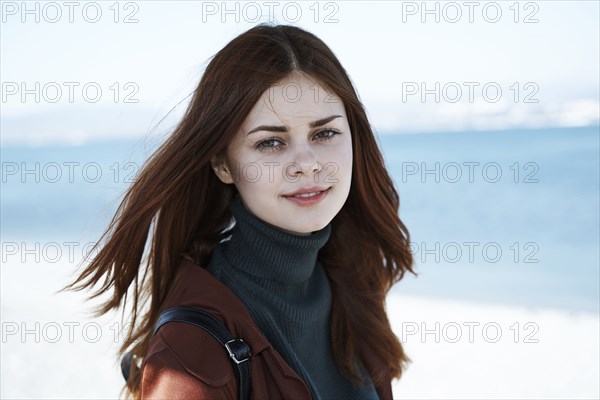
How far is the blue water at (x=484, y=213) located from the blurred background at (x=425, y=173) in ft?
0.12

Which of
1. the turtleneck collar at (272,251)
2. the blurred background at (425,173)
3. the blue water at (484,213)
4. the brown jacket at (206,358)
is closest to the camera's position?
the brown jacket at (206,358)

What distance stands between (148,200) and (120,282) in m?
0.28

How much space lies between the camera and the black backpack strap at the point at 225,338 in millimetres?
1826

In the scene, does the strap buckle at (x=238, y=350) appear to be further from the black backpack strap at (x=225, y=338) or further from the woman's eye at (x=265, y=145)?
the woman's eye at (x=265, y=145)

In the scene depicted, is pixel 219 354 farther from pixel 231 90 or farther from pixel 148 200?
pixel 231 90

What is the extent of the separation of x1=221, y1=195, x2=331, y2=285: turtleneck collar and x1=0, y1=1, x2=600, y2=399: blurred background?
41cm

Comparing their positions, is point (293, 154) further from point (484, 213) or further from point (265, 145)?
point (484, 213)

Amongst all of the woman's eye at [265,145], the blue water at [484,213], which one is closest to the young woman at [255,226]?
the woman's eye at [265,145]

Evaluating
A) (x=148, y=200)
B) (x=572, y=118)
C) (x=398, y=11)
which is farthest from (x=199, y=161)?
(x=572, y=118)

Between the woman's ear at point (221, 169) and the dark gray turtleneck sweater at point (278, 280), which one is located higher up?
the woman's ear at point (221, 169)

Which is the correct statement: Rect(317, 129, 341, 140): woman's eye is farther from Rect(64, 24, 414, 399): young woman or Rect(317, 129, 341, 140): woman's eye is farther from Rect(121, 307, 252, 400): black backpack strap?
Rect(121, 307, 252, 400): black backpack strap

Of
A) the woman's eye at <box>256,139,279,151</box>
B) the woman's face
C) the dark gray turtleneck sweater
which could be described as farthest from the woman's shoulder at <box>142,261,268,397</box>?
the woman's eye at <box>256,139,279,151</box>

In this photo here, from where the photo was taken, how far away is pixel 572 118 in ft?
58.0

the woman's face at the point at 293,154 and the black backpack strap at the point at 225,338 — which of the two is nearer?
the black backpack strap at the point at 225,338
